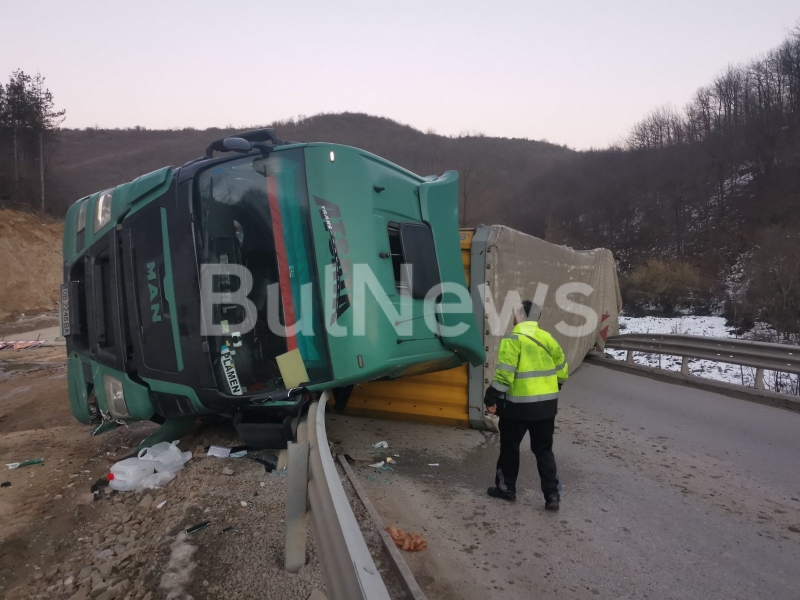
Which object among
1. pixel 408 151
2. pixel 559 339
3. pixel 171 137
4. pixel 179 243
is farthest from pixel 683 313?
pixel 171 137

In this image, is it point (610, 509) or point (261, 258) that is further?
point (261, 258)

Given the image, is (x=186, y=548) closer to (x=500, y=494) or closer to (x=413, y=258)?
(x=500, y=494)

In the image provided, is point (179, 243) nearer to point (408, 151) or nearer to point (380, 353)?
point (380, 353)

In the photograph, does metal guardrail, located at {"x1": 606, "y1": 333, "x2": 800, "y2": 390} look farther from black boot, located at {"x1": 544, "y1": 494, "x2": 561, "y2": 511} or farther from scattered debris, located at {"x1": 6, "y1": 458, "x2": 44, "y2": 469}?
scattered debris, located at {"x1": 6, "y1": 458, "x2": 44, "y2": 469}

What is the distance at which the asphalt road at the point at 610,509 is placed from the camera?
2852mm

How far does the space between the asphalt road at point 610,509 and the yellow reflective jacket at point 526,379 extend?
25.7 inches

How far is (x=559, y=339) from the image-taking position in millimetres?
8391

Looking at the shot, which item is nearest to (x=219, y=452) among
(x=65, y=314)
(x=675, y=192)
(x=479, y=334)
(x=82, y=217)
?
(x=65, y=314)

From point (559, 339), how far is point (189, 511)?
246 inches

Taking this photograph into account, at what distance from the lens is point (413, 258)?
4301mm

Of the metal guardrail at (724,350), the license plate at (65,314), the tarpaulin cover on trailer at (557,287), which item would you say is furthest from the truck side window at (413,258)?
the metal guardrail at (724,350)

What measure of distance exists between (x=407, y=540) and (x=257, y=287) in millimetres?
1941

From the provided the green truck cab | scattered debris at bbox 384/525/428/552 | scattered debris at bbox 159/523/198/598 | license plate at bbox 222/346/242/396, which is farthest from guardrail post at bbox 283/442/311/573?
license plate at bbox 222/346/242/396

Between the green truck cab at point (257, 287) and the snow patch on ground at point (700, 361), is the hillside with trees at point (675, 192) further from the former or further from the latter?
the green truck cab at point (257, 287)
